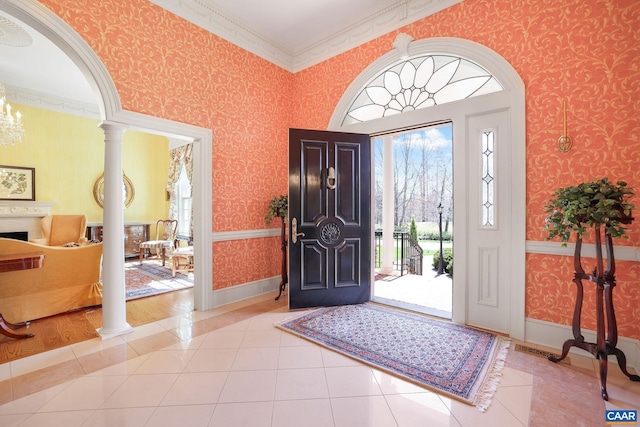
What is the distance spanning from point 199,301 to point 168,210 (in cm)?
560

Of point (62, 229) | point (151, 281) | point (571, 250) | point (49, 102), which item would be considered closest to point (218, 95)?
point (151, 281)

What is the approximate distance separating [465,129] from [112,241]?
3.97 meters

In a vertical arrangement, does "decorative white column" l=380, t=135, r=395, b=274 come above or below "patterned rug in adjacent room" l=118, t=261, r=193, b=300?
above

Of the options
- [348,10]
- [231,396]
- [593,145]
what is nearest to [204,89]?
[348,10]

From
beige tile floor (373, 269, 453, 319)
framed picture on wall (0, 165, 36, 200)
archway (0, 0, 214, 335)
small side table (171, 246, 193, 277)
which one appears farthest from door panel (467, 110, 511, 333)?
framed picture on wall (0, 165, 36, 200)

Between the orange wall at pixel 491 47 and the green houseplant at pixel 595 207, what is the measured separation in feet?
1.67

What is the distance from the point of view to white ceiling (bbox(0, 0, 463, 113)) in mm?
3369

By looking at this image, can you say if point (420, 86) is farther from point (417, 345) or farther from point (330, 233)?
point (417, 345)

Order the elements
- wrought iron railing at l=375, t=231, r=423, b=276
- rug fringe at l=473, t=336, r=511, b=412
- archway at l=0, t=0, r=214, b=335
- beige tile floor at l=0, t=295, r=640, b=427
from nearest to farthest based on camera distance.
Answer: beige tile floor at l=0, t=295, r=640, b=427 < rug fringe at l=473, t=336, r=511, b=412 < archway at l=0, t=0, r=214, b=335 < wrought iron railing at l=375, t=231, r=423, b=276

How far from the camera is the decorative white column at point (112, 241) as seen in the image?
9.16 feet

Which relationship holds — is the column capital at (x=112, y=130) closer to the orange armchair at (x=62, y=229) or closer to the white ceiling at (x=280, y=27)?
the white ceiling at (x=280, y=27)

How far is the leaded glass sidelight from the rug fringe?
1.21 metres

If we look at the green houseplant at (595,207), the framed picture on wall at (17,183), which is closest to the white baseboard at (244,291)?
the green houseplant at (595,207)

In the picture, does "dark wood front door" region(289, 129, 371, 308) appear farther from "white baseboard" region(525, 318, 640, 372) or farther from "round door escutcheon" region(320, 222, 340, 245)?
"white baseboard" region(525, 318, 640, 372)
